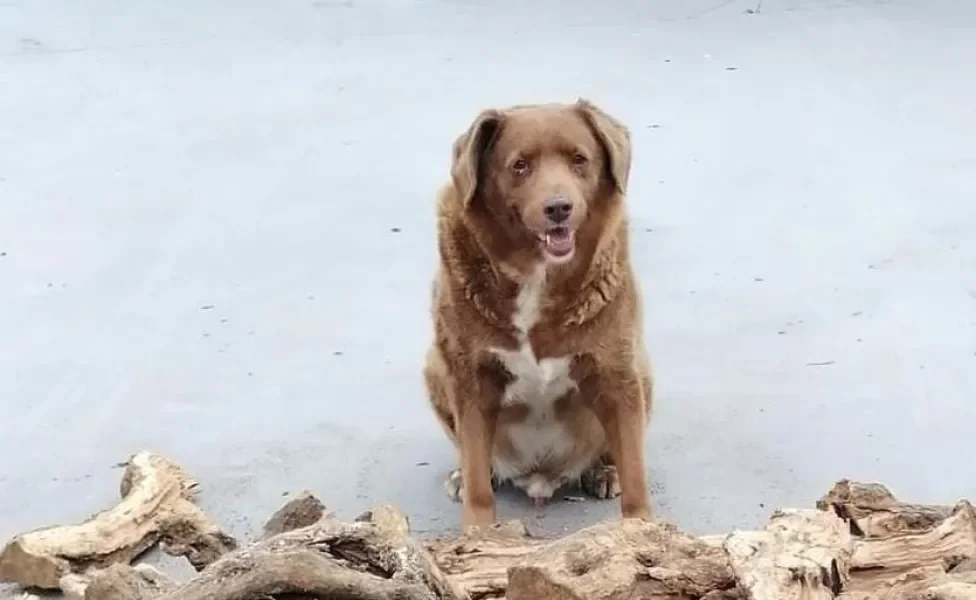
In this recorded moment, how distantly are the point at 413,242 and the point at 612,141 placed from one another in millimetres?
1471

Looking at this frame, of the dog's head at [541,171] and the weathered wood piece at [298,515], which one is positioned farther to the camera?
the dog's head at [541,171]

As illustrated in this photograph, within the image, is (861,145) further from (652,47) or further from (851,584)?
(851,584)

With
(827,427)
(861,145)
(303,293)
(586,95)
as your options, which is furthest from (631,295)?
(586,95)

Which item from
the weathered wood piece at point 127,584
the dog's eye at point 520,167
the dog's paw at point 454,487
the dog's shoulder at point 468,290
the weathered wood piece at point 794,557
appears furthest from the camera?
the dog's paw at point 454,487

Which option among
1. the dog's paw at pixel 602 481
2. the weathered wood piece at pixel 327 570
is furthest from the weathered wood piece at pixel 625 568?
the dog's paw at pixel 602 481

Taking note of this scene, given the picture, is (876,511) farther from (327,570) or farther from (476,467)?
(327,570)

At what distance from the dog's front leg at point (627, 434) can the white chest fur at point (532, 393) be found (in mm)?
74

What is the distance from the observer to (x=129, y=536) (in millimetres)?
2553

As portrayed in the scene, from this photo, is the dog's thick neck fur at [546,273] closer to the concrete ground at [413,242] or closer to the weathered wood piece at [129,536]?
the concrete ground at [413,242]

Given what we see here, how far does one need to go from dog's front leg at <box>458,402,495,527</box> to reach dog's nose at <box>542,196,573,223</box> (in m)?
0.45

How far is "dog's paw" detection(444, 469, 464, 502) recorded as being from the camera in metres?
2.91

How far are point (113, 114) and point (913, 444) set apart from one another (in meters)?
3.26

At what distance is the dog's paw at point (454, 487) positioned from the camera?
2.91 m

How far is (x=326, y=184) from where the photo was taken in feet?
14.6
